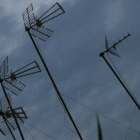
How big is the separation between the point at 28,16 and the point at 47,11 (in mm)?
1463

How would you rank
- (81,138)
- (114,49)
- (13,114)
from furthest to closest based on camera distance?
(114,49) → (81,138) → (13,114)

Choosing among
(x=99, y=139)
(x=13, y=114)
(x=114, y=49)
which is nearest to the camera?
(x=99, y=139)

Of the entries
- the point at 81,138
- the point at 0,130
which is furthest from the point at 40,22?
the point at 81,138

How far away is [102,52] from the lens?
21266 millimetres

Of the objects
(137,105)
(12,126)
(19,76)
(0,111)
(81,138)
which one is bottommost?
(137,105)

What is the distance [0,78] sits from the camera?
15.7 metres

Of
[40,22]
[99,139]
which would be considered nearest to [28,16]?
[40,22]

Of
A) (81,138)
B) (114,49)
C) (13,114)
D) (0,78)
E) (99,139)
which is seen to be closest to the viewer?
(99,139)

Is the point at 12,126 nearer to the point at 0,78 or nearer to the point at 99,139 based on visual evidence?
the point at 0,78

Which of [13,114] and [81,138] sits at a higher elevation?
[13,114]

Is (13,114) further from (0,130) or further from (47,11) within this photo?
(47,11)

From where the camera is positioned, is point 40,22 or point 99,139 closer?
point 99,139

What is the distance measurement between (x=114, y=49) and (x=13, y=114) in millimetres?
11215

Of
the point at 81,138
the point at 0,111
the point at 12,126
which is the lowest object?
the point at 81,138
